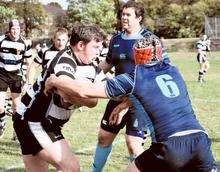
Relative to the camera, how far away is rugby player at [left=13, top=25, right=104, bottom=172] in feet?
16.3

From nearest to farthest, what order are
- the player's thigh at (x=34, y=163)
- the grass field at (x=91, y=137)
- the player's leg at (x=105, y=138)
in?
the player's thigh at (x=34, y=163), the player's leg at (x=105, y=138), the grass field at (x=91, y=137)

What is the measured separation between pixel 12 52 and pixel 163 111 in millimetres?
6769

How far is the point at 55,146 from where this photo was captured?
517 centimetres

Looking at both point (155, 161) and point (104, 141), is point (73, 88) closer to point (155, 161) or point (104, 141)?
point (155, 161)

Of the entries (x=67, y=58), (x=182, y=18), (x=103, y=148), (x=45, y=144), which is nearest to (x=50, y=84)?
(x=67, y=58)

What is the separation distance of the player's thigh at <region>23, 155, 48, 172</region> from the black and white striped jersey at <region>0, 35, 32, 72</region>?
5306 mm

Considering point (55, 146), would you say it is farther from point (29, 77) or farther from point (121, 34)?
point (29, 77)

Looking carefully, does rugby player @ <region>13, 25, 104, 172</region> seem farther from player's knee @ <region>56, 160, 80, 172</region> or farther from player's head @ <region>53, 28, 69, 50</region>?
player's head @ <region>53, 28, 69, 50</region>

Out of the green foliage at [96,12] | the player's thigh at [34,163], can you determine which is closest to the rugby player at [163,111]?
the player's thigh at [34,163]

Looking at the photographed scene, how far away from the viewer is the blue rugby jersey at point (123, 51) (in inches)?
270

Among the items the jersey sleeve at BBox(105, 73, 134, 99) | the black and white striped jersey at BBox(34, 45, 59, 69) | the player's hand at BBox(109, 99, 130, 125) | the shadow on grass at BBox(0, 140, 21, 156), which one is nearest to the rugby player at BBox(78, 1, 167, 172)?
the player's hand at BBox(109, 99, 130, 125)

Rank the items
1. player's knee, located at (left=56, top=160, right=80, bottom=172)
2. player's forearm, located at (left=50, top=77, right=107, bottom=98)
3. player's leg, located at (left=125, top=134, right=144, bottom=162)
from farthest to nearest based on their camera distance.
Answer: player's leg, located at (left=125, top=134, right=144, bottom=162)
player's knee, located at (left=56, top=160, right=80, bottom=172)
player's forearm, located at (left=50, top=77, right=107, bottom=98)

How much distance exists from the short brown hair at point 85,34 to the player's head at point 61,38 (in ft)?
11.7

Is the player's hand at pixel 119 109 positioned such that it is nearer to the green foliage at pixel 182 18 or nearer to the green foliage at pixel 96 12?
the green foliage at pixel 182 18
